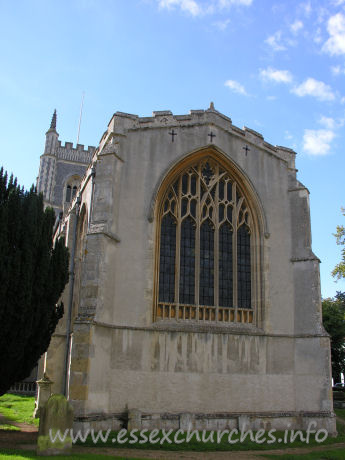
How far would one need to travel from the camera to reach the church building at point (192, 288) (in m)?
14.0

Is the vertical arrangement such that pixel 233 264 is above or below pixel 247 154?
below

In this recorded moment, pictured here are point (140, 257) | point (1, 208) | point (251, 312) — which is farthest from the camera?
point (251, 312)

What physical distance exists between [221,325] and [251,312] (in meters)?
1.33

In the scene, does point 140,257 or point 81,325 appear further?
point 140,257

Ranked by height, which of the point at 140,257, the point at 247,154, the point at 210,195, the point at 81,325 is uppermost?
the point at 247,154

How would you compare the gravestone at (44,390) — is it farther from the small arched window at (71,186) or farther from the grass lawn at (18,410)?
the small arched window at (71,186)

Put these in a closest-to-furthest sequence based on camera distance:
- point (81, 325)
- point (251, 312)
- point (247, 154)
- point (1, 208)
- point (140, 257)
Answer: point (1, 208), point (81, 325), point (140, 257), point (251, 312), point (247, 154)

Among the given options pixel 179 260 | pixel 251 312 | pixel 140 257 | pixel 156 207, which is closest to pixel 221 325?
pixel 251 312

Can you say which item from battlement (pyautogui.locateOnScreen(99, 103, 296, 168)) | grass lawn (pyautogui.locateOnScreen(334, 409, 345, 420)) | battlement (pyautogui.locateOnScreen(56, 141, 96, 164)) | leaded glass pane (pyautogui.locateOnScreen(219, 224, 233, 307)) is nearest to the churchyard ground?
leaded glass pane (pyautogui.locateOnScreen(219, 224, 233, 307))

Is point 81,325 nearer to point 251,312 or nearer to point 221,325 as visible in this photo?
point 221,325

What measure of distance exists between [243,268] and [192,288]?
2.13 metres

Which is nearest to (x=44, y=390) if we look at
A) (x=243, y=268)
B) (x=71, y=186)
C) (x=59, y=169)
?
(x=243, y=268)

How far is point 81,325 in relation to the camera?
518 inches

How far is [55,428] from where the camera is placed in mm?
10648
